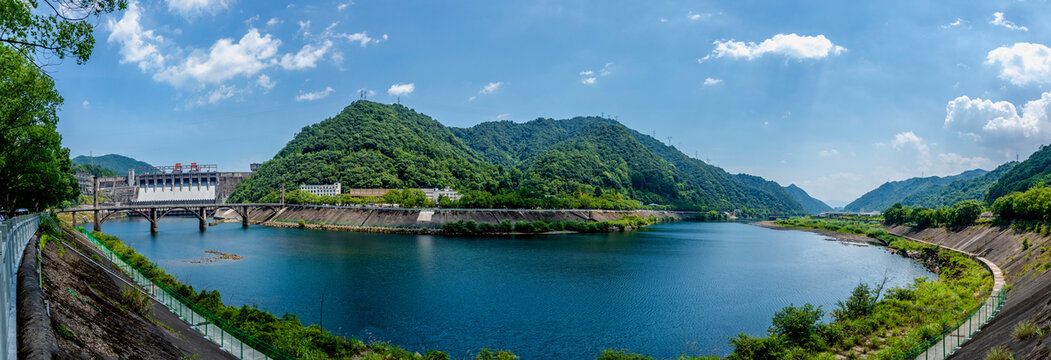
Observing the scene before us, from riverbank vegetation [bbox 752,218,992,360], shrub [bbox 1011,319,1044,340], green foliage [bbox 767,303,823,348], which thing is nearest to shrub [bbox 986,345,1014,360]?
shrub [bbox 1011,319,1044,340]

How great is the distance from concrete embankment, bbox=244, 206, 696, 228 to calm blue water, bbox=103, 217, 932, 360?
2139 cm

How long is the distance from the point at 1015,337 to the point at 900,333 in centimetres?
1028

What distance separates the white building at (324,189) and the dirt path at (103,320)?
134m

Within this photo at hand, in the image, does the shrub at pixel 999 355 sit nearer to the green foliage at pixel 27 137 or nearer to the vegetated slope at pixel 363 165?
the green foliage at pixel 27 137

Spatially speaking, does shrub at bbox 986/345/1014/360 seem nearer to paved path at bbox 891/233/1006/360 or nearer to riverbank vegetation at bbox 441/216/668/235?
paved path at bbox 891/233/1006/360

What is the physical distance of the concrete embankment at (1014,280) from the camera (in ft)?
53.6

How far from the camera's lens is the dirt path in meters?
10.4

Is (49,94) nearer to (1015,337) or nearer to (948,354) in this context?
(1015,337)

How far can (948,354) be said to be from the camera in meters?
20.2

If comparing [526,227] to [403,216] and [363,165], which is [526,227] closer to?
[403,216]

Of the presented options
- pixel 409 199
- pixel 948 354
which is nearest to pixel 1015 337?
pixel 948 354

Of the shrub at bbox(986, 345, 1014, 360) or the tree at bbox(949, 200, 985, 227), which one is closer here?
the shrub at bbox(986, 345, 1014, 360)

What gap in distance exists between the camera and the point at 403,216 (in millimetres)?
106375

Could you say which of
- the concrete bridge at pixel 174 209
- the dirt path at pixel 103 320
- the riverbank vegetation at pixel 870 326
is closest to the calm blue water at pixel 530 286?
Answer: the riverbank vegetation at pixel 870 326
